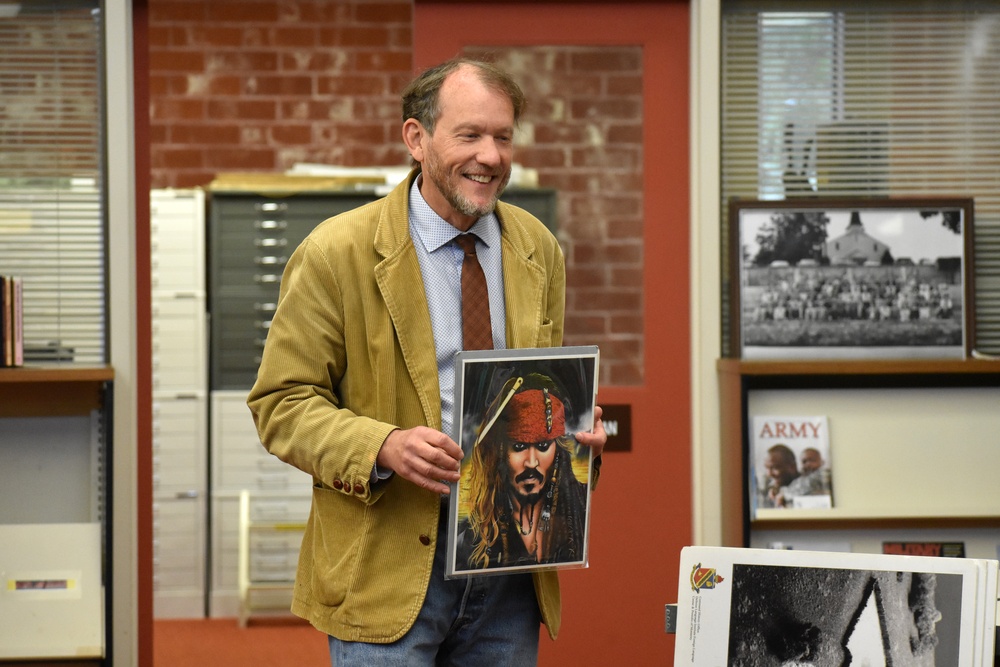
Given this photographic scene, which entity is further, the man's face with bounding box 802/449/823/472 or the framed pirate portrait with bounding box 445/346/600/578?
the man's face with bounding box 802/449/823/472

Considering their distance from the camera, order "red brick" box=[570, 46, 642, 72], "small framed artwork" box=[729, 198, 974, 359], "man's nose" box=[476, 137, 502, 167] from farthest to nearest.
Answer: "red brick" box=[570, 46, 642, 72] < "small framed artwork" box=[729, 198, 974, 359] < "man's nose" box=[476, 137, 502, 167]

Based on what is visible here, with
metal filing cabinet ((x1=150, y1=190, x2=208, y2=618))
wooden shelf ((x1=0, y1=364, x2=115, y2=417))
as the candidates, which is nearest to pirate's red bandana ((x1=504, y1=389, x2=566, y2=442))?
wooden shelf ((x1=0, y1=364, x2=115, y2=417))

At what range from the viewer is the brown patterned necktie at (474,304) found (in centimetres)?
174

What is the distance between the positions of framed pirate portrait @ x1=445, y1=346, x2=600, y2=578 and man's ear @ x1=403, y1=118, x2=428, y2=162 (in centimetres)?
42

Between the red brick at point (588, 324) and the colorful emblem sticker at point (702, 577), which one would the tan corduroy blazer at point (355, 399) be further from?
the red brick at point (588, 324)

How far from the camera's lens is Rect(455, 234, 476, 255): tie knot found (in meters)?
1.80

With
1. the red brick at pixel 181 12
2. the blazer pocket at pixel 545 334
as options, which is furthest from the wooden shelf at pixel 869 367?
the red brick at pixel 181 12

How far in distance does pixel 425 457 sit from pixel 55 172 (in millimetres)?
2021

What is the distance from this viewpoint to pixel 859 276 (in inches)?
123

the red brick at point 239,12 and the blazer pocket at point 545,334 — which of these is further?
the red brick at point 239,12

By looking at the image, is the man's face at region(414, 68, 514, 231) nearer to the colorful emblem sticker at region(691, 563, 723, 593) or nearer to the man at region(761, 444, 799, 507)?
the colorful emblem sticker at region(691, 563, 723, 593)

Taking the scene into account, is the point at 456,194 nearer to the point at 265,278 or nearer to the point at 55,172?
the point at 55,172

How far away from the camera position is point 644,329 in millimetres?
3303

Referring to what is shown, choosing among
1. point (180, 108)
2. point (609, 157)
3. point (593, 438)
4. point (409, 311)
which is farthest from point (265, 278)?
point (593, 438)
